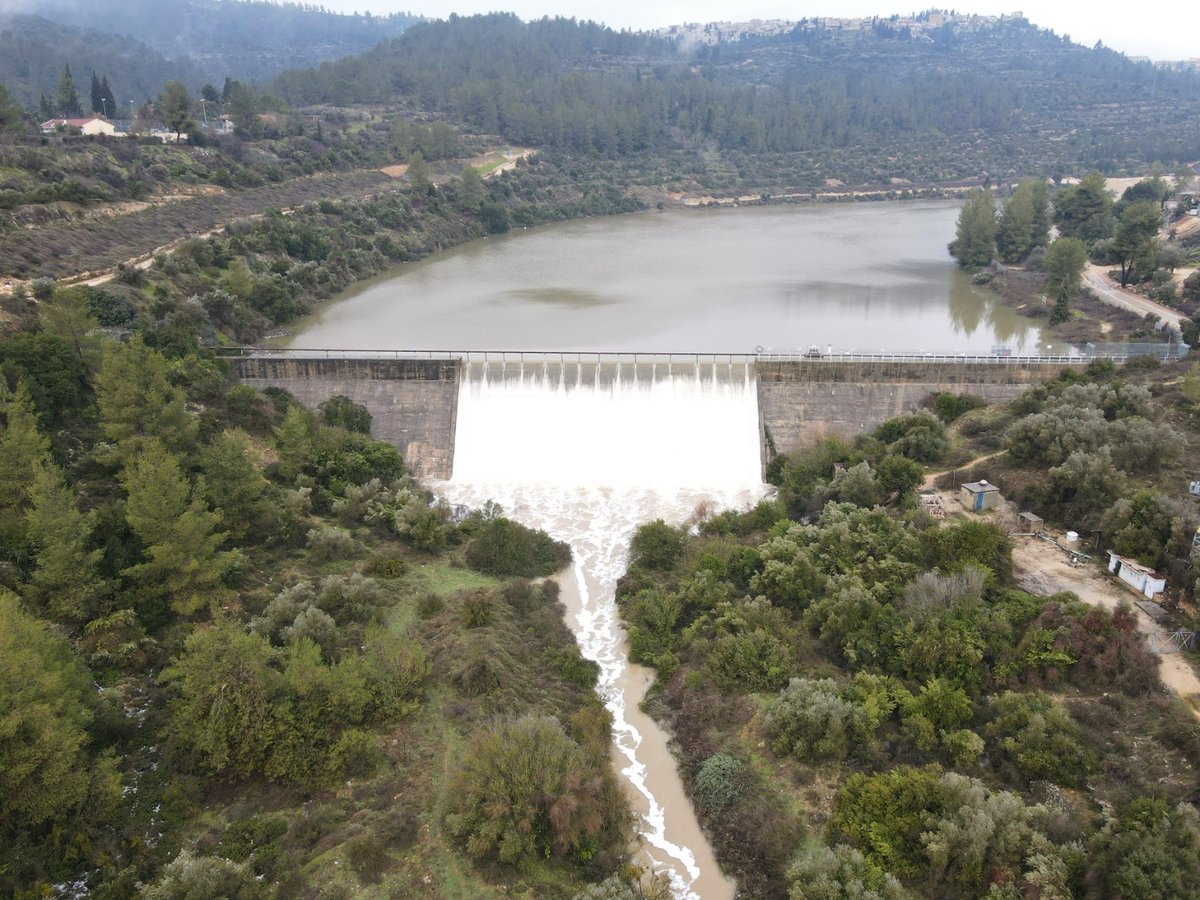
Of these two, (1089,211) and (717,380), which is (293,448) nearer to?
(717,380)

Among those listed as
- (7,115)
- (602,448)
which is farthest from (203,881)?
(7,115)

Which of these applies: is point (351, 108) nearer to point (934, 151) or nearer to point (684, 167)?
point (684, 167)

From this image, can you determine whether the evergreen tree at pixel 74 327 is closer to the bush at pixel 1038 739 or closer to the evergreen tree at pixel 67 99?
the bush at pixel 1038 739

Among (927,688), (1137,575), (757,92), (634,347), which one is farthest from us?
(757,92)

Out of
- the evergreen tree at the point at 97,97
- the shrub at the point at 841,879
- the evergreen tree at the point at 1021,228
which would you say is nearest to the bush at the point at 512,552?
the shrub at the point at 841,879

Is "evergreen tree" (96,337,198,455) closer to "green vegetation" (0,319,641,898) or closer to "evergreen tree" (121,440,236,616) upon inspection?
"green vegetation" (0,319,641,898)

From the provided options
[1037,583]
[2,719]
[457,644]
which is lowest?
[457,644]

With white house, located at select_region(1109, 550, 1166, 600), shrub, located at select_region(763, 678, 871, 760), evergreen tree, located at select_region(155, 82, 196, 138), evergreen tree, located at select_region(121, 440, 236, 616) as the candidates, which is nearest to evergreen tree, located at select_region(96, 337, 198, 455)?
evergreen tree, located at select_region(121, 440, 236, 616)

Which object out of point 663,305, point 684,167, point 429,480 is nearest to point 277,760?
point 429,480
